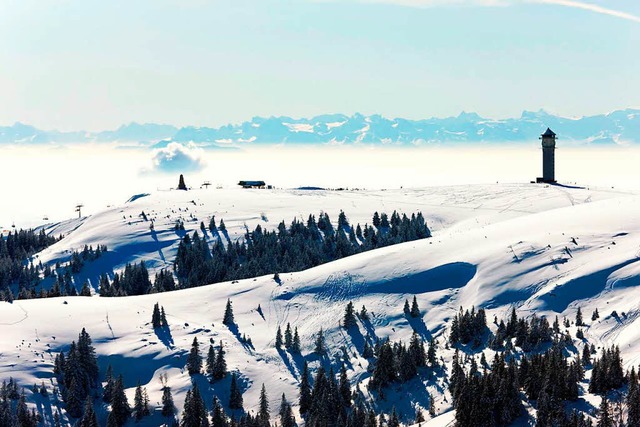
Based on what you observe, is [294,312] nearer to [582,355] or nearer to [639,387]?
[582,355]

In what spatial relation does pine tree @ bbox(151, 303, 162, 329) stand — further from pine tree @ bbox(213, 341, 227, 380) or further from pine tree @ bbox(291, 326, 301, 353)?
pine tree @ bbox(291, 326, 301, 353)

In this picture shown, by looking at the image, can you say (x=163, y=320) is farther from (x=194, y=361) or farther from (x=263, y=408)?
(x=263, y=408)

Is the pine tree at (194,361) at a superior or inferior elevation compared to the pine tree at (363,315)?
inferior

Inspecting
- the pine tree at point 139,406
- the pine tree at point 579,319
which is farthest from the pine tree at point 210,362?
the pine tree at point 579,319

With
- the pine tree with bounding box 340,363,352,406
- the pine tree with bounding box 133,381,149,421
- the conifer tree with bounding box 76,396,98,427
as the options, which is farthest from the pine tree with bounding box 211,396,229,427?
the pine tree with bounding box 340,363,352,406

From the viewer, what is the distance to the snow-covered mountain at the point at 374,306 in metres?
87.9

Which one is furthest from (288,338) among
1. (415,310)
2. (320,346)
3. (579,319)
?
(579,319)

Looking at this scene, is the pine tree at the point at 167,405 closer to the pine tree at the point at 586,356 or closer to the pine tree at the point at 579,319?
the pine tree at the point at 586,356

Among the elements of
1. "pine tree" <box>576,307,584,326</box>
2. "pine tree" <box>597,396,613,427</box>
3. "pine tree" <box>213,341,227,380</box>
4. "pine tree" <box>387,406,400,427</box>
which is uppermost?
"pine tree" <box>576,307,584,326</box>

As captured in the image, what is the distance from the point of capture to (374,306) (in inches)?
4171

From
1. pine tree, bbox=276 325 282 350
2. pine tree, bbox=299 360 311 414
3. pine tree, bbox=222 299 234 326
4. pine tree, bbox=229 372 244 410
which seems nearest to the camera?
pine tree, bbox=299 360 311 414

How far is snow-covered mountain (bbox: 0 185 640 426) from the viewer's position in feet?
288

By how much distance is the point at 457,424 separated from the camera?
A: 68750mm

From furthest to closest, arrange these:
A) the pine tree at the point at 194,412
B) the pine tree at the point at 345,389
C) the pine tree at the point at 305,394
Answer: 1. the pine tree at the point at 305,394
2. the pine tree at the point at 345,389
3. the pine tree at the point at 194,412
